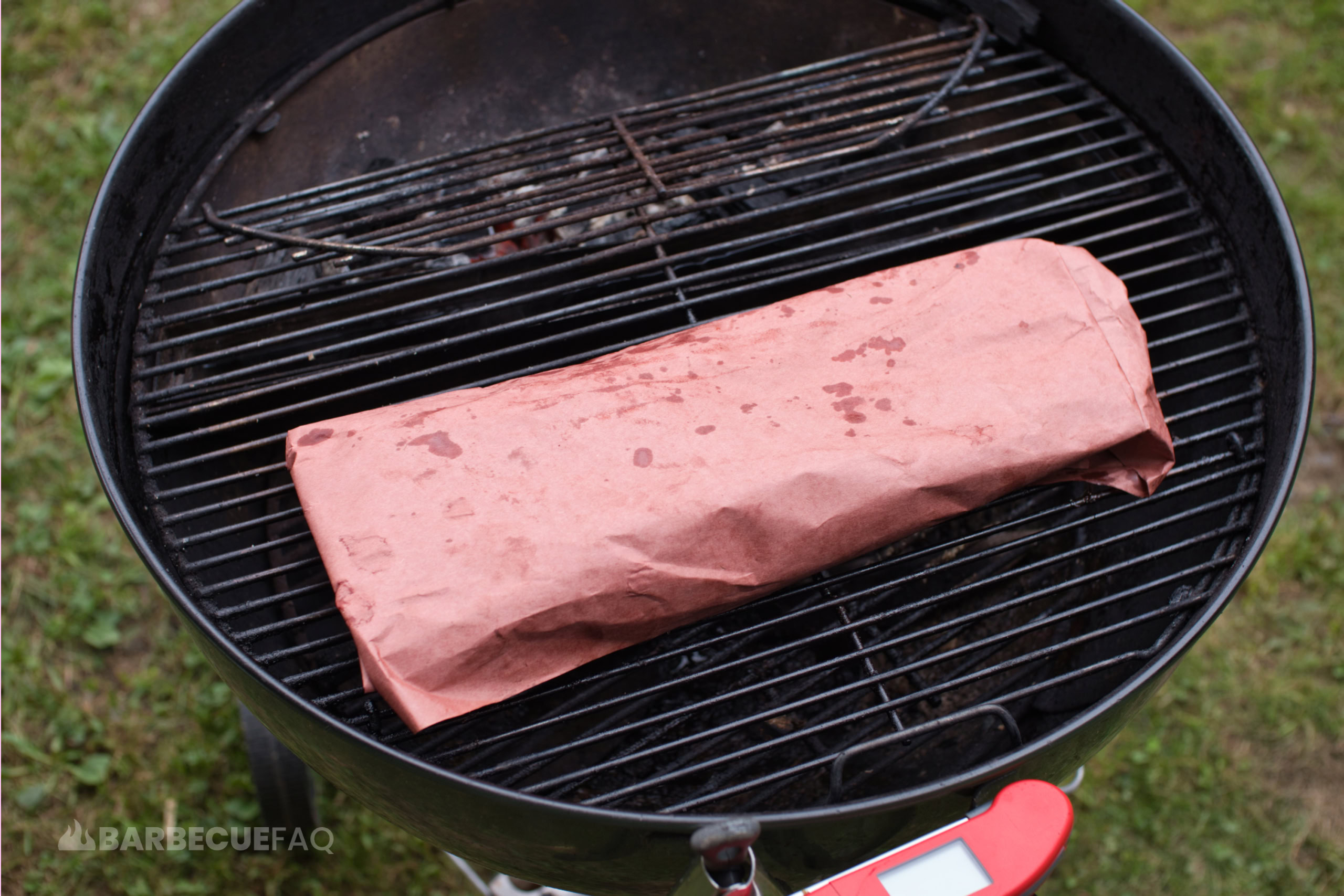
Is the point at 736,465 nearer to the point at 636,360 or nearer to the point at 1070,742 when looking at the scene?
the point at 636,360

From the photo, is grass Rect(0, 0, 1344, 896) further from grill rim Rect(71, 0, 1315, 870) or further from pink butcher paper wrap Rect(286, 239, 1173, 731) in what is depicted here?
pink butcher paper wrap Rect(286, 239, 1173, 731)

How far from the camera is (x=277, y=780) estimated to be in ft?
5.13

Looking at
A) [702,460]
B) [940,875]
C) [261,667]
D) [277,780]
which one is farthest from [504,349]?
[277,780]

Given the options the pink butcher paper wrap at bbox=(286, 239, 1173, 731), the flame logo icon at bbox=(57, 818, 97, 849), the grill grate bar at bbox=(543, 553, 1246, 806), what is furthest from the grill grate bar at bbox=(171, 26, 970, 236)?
the flame logo icon at bbox=(57, 818, 97, 849)

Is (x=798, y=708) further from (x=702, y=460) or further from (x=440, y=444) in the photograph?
(x=440, y=444)

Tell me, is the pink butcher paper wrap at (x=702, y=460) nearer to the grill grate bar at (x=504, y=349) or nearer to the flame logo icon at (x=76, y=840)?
the grill grate bar at (x=504, y=349)

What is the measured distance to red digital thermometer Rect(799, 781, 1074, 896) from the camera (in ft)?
2.61

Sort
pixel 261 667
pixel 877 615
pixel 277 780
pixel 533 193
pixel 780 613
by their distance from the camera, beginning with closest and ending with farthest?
pixel 261 667, pixel 877 615, pixel 780 613, pixel 533 193, pixel 277 780

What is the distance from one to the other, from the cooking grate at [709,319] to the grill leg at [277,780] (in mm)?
357

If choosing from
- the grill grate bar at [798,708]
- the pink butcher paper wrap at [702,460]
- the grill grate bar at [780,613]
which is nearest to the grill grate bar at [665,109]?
the pink butcher paper wrap at [702,460]

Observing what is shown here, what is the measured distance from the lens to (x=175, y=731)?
181 centimetres

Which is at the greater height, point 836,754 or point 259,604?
point 259,604

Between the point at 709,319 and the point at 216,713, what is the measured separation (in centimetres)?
123

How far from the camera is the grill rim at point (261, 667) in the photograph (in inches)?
33.9
